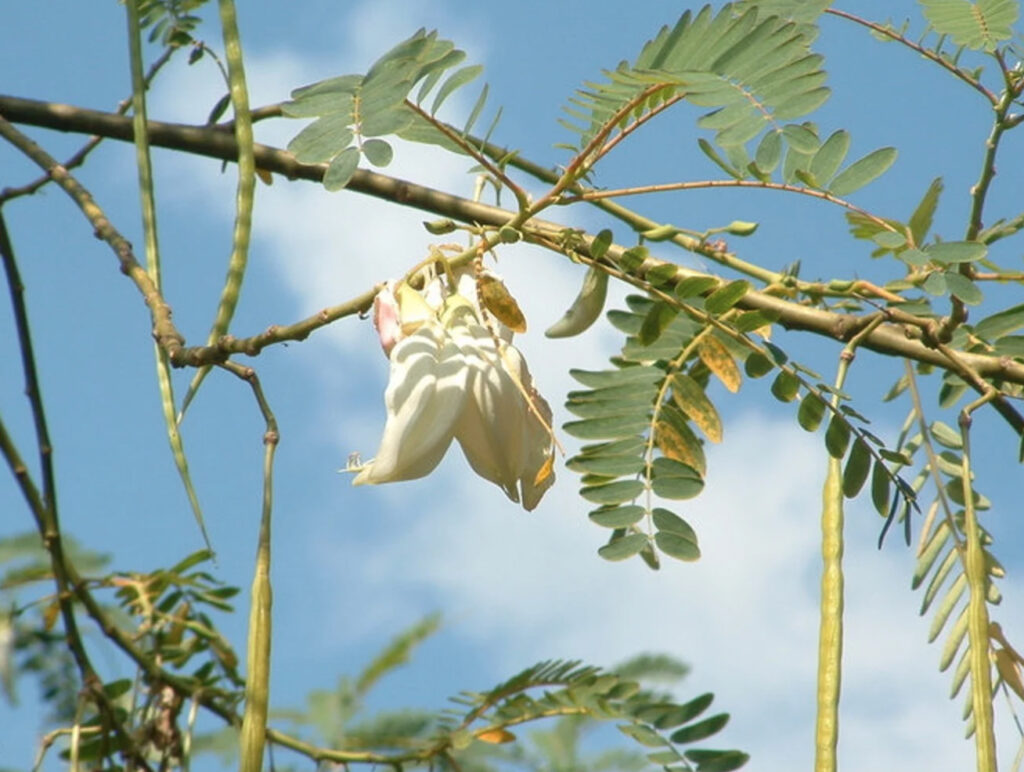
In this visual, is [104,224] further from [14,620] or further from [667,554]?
[14,620]

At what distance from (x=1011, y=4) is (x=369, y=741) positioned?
1.17 metres

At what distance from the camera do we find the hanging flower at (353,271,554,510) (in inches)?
44.0

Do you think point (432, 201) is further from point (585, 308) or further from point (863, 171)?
point (863, 171)

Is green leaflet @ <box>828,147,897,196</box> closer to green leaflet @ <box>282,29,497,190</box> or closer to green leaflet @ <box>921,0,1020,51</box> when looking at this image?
green leaflet @ <box>921,0,1020,51</box>

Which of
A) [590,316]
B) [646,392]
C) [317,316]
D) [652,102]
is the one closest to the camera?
[317,316]

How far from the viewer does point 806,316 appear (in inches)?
Answer: 55.5

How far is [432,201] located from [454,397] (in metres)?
0.40

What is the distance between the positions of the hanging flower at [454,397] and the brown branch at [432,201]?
4.5 inches

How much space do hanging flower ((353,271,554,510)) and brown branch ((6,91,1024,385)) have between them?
113mm

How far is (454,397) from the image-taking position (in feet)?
3.68

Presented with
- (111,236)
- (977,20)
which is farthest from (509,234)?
(977,20)

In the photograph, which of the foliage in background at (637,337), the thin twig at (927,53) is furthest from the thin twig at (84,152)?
the thin twig at (927,53)

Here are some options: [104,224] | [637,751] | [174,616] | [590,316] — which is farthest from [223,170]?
[637,751]

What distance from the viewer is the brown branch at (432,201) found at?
139 cm
